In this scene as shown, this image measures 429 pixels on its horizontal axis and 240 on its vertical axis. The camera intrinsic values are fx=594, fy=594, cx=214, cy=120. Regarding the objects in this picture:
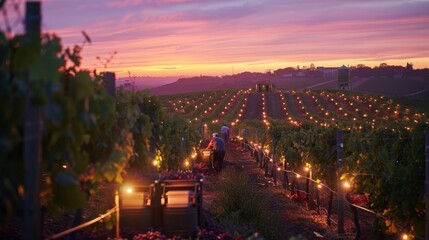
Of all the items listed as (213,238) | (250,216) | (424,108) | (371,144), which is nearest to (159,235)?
(213,238)

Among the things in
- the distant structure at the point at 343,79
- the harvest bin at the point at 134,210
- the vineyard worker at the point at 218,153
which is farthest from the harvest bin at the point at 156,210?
the distant structure at the point at 343,79

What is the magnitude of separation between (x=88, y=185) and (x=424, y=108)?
238 feet

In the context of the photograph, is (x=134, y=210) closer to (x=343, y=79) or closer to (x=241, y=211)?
(x=241, y=211)

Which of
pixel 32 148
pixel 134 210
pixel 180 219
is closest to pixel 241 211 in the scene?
pixel 180 219

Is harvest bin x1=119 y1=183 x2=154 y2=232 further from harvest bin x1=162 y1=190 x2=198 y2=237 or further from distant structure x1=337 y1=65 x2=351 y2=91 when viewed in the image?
distant structure x1=337 y1=65 x2=351 y2=91

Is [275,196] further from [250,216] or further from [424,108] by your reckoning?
[424,108]

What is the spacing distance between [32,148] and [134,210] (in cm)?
339

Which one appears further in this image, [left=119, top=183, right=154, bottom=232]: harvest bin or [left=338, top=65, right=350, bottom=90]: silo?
[left=338, top=65, right=350, bottom=90]: silo

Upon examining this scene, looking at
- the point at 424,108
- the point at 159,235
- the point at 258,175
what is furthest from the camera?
the point at 424,108

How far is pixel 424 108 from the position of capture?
72.3 metres

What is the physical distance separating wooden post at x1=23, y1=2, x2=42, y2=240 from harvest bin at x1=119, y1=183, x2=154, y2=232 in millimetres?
3035

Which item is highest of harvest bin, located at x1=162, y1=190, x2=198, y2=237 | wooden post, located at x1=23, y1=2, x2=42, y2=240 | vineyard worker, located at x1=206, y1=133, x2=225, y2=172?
wooden post, located at x1=23, y1=2, x2=42, y2=240

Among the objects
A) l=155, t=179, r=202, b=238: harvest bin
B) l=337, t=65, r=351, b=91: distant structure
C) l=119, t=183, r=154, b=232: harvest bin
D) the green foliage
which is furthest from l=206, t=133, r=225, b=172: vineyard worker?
l=337, t=65, r=351, b=91: distant structure

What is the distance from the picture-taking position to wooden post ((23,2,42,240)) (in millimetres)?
3348
